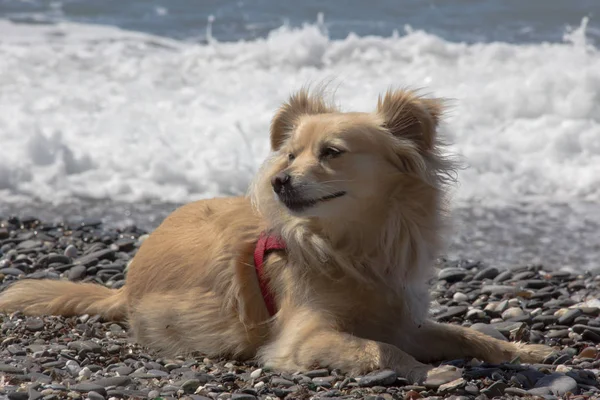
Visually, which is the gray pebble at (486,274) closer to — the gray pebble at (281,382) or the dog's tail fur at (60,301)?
the dog's tail fur at (60,301)

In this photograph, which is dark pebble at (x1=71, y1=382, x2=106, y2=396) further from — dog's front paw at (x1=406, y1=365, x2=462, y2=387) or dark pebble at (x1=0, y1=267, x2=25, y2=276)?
dark pebble at (x1=0, y1=267, x2=25, y2=276)

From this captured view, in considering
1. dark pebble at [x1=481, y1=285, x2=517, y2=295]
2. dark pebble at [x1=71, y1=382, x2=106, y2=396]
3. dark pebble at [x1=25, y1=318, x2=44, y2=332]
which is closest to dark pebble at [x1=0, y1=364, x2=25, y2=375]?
dark pebble at [x1=71, y1=382, x2=106, y2=396]

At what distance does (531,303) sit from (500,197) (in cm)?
342

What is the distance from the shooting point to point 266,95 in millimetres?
12336

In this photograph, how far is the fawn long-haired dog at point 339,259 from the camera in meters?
4.18

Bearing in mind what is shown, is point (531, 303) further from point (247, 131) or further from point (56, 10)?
point (56, 10)

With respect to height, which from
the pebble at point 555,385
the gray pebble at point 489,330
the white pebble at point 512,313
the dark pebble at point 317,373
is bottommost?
the white pebble at point 512,313

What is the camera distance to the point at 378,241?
4.37 metres

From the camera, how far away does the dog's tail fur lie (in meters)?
5.15

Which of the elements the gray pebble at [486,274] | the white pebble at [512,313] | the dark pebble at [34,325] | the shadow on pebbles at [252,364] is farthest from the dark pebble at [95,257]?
the white pebble at [512,313]

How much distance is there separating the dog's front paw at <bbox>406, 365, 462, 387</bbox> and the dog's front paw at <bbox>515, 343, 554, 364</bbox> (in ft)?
1.81

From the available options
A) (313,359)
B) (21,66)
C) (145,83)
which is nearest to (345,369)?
(313,359)

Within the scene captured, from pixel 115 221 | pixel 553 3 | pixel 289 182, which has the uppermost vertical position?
pixel 553 3

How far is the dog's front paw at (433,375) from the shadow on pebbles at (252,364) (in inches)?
0.5
